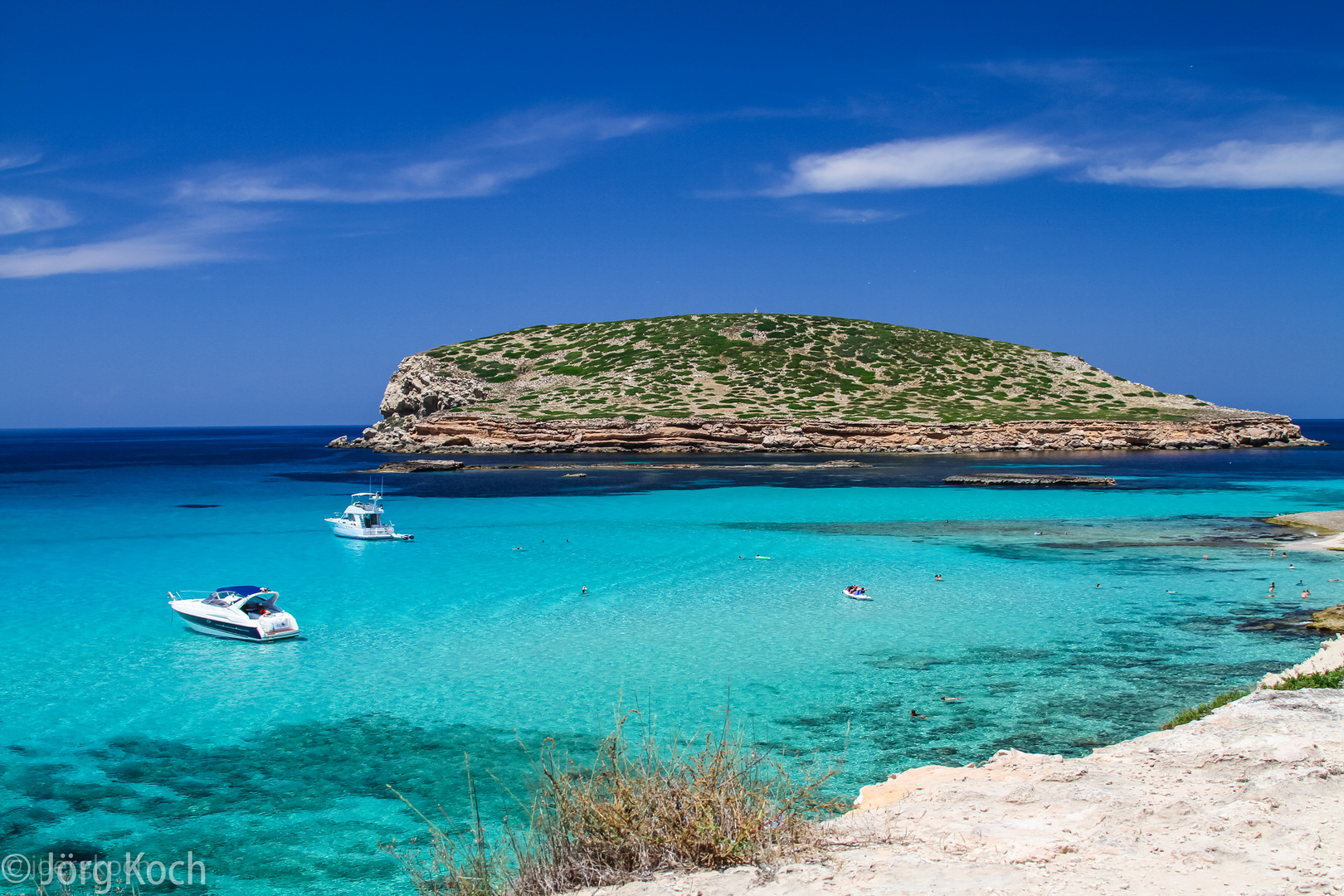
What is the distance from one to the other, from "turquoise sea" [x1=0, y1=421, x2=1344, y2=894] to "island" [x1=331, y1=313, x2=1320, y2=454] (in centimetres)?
4278

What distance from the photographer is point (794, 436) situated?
274ft

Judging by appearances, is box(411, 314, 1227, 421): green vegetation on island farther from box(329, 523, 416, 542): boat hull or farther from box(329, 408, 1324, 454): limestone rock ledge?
box(329, 523, 416, 542): boat hull

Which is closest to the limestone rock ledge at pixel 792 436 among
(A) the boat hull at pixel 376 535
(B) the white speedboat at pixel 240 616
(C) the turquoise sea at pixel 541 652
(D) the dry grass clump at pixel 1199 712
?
(C) the turquoise sea at pixel 541 652

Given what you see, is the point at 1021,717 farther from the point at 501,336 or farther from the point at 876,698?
the point at 501,336

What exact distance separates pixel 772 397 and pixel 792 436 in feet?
39.3

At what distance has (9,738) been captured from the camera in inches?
505

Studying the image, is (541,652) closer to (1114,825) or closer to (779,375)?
(1114,825)

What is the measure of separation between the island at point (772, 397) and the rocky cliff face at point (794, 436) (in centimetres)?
16

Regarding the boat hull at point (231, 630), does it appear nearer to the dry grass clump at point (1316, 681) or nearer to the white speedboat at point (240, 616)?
the white speedboat at point (240, 616)

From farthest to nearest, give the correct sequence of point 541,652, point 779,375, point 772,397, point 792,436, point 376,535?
1. point 779,375
2. point 772,397
3. point 792,436
4. point 376,535
5. point 541,652

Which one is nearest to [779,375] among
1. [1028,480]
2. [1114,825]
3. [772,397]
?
[772,397]

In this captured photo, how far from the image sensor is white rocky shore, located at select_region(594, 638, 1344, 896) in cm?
570

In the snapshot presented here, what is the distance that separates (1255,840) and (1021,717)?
262 inches

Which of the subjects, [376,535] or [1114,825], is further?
[376,535]
